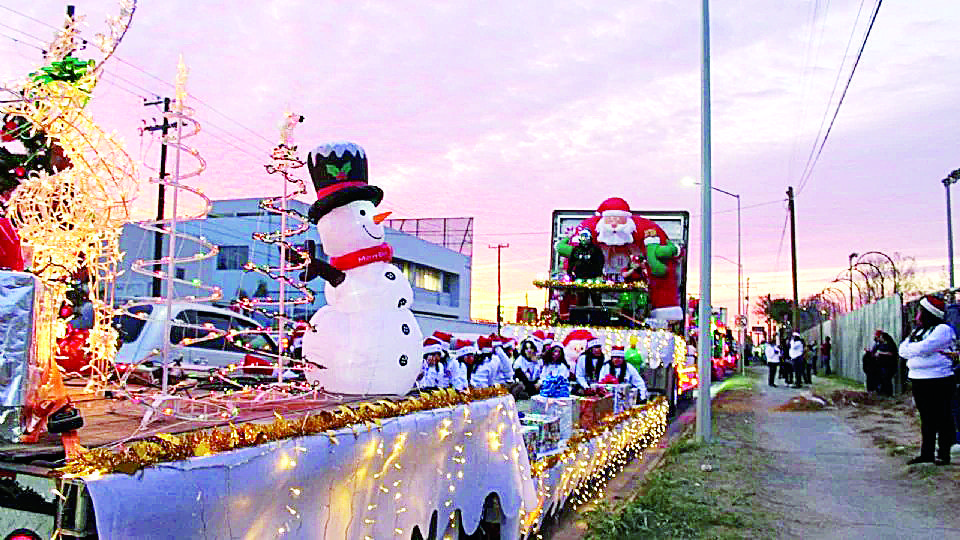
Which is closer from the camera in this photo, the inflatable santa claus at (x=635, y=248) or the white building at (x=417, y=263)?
the inflatable santa claus at (x=635, y=248)

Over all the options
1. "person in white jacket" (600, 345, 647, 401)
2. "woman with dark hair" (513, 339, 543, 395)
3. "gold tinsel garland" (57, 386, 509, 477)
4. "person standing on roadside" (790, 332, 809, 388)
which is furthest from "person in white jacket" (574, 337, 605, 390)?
"person standing on roadside" (790, 332, 809, 388)

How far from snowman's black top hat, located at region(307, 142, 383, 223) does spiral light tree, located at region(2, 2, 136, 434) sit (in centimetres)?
143

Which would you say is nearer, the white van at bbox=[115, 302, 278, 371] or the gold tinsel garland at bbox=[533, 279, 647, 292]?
the white van at bbox=[115, 302, 278, 371]

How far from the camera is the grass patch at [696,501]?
627cm

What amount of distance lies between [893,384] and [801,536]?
1353 centimetres

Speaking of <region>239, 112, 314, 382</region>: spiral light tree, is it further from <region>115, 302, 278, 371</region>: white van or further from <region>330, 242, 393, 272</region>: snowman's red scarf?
<region>115, 302, 278, 371</region>: white van

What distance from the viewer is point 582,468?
7.84 m

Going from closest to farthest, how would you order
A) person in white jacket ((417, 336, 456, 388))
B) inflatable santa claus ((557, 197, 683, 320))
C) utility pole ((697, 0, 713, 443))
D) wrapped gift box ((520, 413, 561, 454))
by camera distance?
wrapped gift box ((520, 413, 561, 454)), utility pole ((697, 0, 713, 443)), person in white jacket ((417, 336, 456, 388)), inflatable santa claus ((557, 197, 683, 320))

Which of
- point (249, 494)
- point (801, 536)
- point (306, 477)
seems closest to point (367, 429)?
point (306, 477)

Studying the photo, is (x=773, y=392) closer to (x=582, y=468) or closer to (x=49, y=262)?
(x=582, y=468)

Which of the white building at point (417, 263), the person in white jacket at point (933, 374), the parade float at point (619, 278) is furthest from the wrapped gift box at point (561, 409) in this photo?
the white building at point (417, 263)

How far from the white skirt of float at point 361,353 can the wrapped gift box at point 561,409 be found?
7.89 feet

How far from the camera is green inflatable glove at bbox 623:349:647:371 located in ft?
50.6

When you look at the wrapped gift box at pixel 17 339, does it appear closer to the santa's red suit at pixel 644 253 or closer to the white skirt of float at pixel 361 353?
the white skirt of float at pixel 361 353
